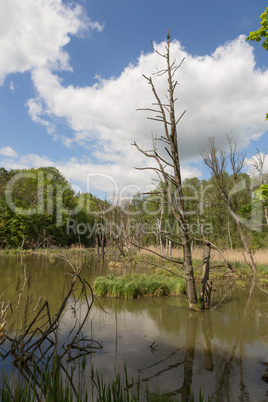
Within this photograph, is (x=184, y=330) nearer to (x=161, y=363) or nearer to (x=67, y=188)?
(x=161, y=363)

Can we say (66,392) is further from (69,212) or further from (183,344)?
(69,212)

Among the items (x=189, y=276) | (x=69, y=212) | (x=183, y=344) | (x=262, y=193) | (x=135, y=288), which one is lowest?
(x=183, y=344)

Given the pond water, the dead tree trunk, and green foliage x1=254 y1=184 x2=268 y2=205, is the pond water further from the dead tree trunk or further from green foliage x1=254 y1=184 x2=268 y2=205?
green foliage x1=254 y1=184 x2=268 y2=205

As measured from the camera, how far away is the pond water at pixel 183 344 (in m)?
3.75

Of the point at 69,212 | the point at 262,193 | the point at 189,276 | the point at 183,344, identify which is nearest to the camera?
the point at 262,193

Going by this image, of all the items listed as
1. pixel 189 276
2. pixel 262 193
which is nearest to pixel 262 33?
pixel 262 193

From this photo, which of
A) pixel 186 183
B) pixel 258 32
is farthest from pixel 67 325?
pixel 186 183

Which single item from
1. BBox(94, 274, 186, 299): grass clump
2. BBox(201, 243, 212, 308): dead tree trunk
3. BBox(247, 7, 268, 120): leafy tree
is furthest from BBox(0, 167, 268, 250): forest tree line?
BBox(247, 7, 268, 120): leafy tree

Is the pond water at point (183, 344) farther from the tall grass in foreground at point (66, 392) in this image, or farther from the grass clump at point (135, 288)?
the grass clump at point (135, 288)

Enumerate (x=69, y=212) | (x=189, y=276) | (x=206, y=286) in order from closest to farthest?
(x=189, y=276) < (x=206, y=286) < (x=69, y=212)

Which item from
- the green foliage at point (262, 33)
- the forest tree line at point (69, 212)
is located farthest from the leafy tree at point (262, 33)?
the forest tree line at point (69, 212)

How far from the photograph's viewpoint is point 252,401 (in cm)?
327

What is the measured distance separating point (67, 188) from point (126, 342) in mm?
41568

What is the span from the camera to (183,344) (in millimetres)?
5336
